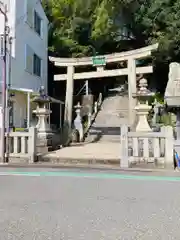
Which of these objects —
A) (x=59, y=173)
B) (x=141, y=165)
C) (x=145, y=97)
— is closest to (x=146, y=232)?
(x=59, y=173)

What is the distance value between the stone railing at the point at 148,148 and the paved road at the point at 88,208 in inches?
76.7

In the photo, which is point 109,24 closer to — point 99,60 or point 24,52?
point 99,60

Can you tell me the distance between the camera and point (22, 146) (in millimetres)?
11633

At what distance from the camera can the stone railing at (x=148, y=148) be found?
→ 400 inches

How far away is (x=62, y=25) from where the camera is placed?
27.0 metres

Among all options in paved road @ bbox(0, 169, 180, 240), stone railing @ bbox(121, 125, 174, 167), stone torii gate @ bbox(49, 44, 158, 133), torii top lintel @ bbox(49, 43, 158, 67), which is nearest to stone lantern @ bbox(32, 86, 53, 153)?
stone torii gate @ bbox(49, 44, 158, 133)

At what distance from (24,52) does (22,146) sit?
996 cm

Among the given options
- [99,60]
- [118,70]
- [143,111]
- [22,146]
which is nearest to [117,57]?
[118,70]

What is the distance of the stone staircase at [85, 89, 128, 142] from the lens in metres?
19.2

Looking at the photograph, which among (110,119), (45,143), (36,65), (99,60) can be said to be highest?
(36,65)

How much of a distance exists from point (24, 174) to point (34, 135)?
271 cm

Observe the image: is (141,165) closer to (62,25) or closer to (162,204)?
(162,204)

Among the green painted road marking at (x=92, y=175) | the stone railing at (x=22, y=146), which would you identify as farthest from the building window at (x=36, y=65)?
the green painted road marking at (x=92, y=175)

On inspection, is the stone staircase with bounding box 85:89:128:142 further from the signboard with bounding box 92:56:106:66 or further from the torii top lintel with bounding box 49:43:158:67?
the torii top lintel with bounding box 49:43:158:67
